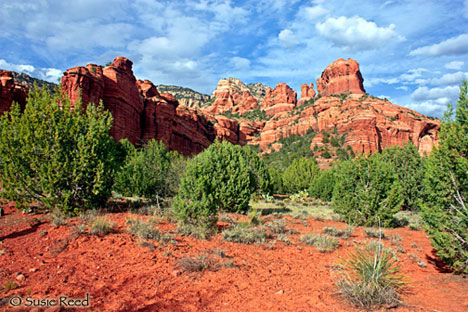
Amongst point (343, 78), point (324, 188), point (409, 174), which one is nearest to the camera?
point (409, 174)

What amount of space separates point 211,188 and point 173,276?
4740 millimetres

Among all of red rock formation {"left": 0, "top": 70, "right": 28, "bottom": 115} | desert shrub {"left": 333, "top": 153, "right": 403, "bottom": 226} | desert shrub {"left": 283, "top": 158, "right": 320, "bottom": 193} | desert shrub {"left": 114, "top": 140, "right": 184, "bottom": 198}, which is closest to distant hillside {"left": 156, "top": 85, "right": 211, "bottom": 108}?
red rock formation {"left": 0, "top": 70, "right": 28, "bottom": 115}

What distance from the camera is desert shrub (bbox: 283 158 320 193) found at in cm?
3884

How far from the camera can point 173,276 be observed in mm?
5547

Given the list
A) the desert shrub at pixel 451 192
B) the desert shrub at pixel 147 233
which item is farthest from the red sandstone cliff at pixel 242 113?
the desert shrub at pixel 451 192

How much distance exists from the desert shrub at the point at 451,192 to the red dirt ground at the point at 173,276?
0.74 meters

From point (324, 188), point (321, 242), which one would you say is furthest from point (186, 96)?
point (321, 242)

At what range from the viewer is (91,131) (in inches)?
383

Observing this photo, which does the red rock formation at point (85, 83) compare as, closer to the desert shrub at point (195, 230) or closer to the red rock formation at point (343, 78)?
the desert shrub at point (195, 230)

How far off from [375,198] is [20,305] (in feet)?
45.7

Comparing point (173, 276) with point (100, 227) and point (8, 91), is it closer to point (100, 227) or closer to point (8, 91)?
point (100, 227)

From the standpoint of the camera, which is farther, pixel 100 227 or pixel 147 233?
pixel 147 233

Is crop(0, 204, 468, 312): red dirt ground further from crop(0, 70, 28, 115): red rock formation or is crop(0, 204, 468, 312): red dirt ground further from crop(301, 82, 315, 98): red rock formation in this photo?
crop(301, 82, 315, 98): red rock formation

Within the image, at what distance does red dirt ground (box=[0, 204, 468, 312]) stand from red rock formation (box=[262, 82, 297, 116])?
113 m
